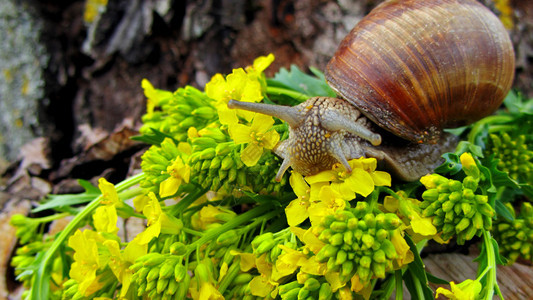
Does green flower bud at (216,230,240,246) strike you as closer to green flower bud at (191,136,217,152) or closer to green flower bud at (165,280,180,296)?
green flower bud at (165,280,180,296)

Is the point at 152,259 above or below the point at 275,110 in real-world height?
below

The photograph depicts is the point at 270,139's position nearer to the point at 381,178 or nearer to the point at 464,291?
the point at 381,178

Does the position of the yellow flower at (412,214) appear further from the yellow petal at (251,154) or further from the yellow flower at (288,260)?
the yellow petal at (251,154)

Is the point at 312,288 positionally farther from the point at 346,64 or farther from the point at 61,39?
the point at 61,39

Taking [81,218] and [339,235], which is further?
[81,218]

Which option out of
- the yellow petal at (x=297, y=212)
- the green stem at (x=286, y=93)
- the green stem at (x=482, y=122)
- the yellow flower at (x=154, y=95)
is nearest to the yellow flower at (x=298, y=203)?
the yellow petal at (x=297, y=212)

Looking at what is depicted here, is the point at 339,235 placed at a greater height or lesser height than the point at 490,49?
lesser

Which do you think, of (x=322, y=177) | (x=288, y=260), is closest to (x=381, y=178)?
(x=322, y=177)

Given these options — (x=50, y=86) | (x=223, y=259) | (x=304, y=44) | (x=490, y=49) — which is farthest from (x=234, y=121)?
(x=50, y=86)
